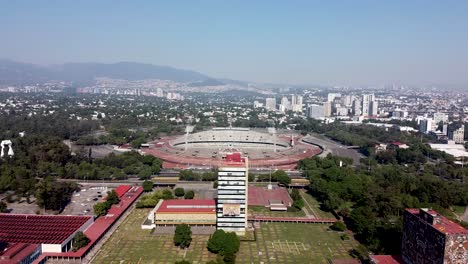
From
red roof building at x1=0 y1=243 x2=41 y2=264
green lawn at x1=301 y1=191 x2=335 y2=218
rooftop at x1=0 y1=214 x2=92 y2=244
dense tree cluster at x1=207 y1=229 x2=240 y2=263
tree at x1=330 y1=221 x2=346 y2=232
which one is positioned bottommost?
green lawn at x1=301 y1=191 x2=335 y2=218

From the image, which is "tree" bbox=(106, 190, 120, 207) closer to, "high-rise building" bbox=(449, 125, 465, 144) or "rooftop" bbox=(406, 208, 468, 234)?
"rooftop" bbox=(406, 208, 468, 234)

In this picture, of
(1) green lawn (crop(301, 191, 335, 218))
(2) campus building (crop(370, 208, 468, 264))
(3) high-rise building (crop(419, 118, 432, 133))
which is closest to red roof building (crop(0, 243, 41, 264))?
(2) campus building (crop(370, 208, 468, 264))

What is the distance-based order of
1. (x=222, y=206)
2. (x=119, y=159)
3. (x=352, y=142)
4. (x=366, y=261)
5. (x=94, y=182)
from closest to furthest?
(x=366, y=261) → (x=222, y=206) → (x=94, y=182) → (x=119, y=159) → (x=352, y=142)

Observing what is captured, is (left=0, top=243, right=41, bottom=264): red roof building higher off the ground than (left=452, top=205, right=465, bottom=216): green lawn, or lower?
higher

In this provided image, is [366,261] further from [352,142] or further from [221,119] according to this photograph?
[221,119]

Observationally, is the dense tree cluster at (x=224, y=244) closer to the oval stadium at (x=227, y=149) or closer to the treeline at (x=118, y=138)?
the oval stadium at (x=227, y=149)

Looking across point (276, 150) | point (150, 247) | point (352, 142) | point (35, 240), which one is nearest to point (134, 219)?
point (150, 247)
